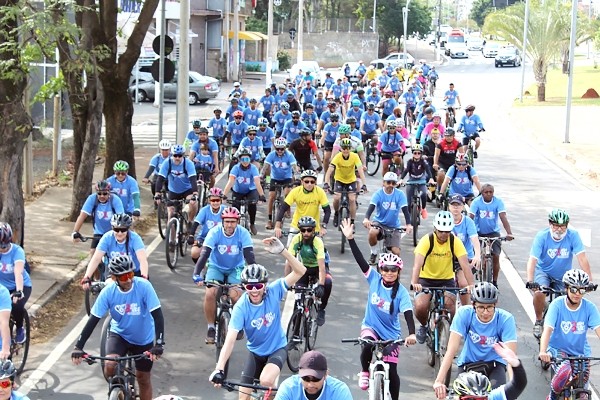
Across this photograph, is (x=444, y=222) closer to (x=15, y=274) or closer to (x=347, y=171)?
(x=15, y=274)

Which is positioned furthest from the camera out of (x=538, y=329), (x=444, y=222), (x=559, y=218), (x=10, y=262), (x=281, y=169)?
(x=281, y=169)

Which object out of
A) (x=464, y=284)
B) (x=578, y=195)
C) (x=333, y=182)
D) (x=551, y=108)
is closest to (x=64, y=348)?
(x=464, y=284)

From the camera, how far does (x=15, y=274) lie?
11766mm

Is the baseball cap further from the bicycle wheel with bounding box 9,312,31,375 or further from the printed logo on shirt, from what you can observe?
the bicycle wheel with bounding box 9,312,31,375

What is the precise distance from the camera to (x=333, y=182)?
65.6ft

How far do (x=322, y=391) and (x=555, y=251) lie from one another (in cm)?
603

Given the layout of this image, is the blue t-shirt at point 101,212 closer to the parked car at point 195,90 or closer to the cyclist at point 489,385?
the cyclist at point 489,385

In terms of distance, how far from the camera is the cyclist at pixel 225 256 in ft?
41.0

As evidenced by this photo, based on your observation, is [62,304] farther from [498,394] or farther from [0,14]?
[498,394]

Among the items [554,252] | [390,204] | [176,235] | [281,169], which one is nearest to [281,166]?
[281,169]

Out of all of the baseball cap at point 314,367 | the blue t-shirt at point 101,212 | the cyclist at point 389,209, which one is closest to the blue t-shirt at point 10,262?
the blue t-shirt at point 101,212

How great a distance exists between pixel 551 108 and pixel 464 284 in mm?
39365

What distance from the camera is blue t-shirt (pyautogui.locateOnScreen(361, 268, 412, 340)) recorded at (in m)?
10.6

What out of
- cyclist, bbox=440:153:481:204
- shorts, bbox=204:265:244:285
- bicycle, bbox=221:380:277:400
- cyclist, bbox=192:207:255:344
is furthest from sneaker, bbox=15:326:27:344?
cyclist, bbox=440:153:481:204
